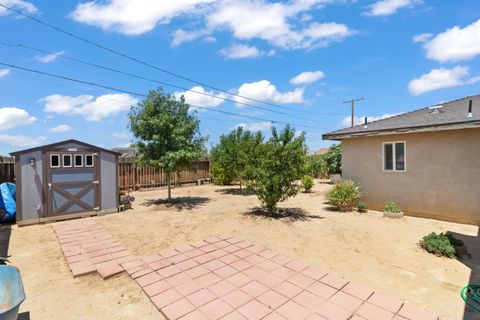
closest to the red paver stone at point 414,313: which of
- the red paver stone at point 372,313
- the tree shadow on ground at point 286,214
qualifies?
the red paver stone at point 372,313

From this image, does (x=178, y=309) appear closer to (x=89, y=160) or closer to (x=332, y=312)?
(x=332, y=312)

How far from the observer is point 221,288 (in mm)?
3564

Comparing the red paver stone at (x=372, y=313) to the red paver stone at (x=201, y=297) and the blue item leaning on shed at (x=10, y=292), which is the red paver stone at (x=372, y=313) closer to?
the red paver stone at (x=201, y=297)

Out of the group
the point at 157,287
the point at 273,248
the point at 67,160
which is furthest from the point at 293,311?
the point at 67,160

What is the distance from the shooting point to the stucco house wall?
285 inches

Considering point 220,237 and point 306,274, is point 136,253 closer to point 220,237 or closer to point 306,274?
point 220,237

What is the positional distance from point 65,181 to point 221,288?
6915 mm

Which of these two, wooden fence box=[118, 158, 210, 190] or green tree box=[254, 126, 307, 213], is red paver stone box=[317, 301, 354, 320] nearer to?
green tree box=[254, 126, 307, 213]

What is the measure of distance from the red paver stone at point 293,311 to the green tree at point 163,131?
698 cm

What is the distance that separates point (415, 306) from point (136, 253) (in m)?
4.76

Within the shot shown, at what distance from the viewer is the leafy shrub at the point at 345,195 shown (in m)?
8.72

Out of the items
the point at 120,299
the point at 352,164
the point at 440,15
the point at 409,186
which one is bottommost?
the point at 120,299

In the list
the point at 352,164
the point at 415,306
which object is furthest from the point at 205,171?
the point at 415,306

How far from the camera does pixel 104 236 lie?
606cm
